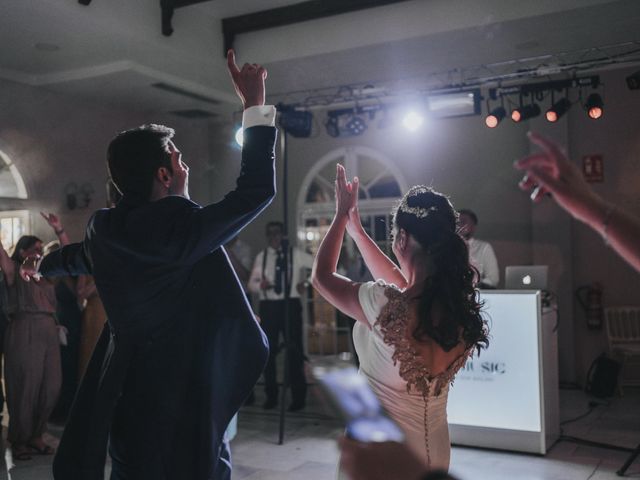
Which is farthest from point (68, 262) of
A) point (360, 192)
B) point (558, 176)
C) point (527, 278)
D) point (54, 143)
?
point (360, 192)

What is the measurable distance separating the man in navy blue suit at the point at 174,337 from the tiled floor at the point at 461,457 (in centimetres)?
212

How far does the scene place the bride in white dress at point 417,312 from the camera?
168 centimetres

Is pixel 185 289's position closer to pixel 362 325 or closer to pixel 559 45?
Result: pixel 362 325

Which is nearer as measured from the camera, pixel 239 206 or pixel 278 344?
pixel 239 206

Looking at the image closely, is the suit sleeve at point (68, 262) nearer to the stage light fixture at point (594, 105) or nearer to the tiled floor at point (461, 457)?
the tiled floor at point (461, 457)

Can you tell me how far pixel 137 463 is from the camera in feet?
4.69

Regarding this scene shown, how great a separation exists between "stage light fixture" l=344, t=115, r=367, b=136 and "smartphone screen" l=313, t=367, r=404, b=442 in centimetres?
579

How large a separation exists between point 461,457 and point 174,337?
3545mm

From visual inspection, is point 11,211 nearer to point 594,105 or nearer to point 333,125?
point 333,125

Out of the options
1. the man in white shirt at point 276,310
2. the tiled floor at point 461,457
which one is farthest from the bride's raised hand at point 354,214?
the man in white shirt at point 276,310

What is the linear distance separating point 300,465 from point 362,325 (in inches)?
115

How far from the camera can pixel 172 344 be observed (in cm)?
145

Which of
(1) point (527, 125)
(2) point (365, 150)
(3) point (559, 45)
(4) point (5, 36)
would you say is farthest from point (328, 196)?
(4) point (5, 36)

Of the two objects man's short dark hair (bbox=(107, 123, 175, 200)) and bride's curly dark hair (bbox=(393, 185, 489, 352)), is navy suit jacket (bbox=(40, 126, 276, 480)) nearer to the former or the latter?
man's short dark hair (bbox=(107, 123, 175, 200))
